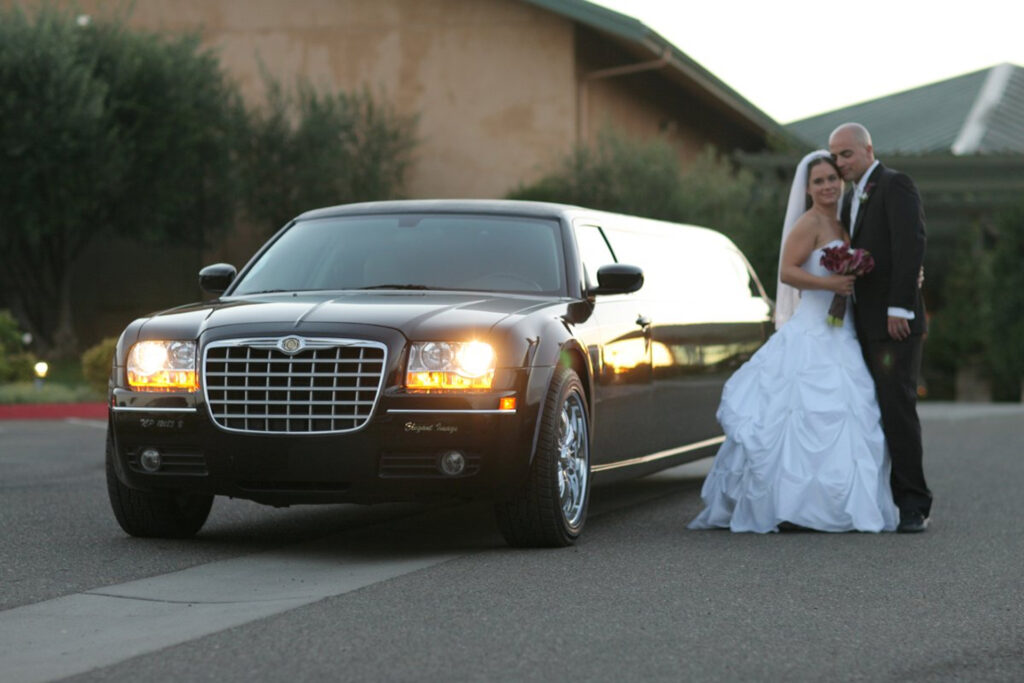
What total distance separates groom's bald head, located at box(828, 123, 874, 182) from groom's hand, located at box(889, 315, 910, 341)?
0.86 m

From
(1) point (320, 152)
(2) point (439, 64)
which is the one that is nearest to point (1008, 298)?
(2) point (439, 64)

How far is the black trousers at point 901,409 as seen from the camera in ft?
29.9

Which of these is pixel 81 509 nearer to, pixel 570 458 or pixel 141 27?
pixel 570 458

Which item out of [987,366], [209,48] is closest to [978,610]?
[987,366]

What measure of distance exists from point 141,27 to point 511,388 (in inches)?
1002

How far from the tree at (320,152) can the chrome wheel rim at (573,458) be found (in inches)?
893

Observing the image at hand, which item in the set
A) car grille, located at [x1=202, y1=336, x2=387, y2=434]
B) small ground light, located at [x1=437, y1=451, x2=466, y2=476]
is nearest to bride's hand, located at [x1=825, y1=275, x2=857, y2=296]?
small ground light, located at [x1=437, y1=451, x2=466, y2=476]

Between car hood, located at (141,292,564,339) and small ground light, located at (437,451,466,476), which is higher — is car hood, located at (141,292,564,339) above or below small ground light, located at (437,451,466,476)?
above

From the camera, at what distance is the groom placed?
9.09m

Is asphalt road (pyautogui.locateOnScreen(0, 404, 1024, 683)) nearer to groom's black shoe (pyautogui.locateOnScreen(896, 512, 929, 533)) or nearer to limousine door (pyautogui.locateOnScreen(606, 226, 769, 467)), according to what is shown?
groom's black shoe (pyautogui.locateOnScreen(896, 512, 929, 533))

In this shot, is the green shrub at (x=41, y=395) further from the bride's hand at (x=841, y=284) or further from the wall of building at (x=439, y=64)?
the bride's hand at (x=841, y=284)

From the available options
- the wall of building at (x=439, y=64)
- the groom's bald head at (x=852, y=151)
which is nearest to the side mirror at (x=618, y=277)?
the groom's bald head at (x=852, y=151)

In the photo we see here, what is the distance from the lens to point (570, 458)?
830cm

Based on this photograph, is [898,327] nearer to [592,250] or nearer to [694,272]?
[592,250]
